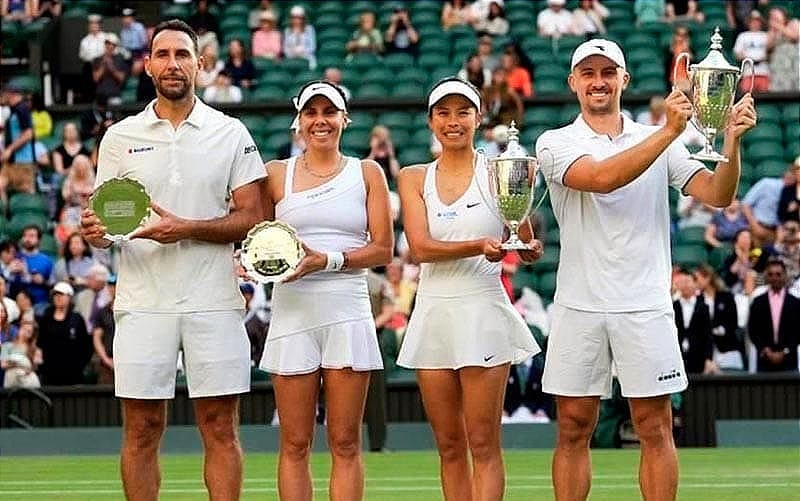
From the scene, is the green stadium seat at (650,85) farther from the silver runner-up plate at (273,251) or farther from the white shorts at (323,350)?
the silver runner-up plate at (273,251)

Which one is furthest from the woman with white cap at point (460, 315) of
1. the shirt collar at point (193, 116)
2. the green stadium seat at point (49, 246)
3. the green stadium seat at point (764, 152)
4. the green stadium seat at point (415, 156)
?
the green stadium seat at point (764, 152)

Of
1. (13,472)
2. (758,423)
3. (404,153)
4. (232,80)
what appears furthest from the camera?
(232,80)

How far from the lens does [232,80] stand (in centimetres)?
2188

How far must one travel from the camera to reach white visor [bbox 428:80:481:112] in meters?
8.68

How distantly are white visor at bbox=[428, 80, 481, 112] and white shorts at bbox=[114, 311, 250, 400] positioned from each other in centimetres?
130

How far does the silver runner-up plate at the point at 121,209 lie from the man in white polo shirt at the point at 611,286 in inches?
66.9

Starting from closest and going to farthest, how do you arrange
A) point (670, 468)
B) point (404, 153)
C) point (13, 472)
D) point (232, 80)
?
1. point (670, 468)
2. point (13, 472)
3. point (404, 153)
4. point (232, 80)

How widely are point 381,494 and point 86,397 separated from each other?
5157mm

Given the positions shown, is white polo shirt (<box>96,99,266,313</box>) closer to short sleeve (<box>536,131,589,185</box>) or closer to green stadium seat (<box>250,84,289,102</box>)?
short sleeve (<box>536,131,589,185</box>)

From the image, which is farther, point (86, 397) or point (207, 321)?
point (86, 397)

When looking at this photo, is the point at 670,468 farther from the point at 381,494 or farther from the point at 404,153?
the point at 404,153

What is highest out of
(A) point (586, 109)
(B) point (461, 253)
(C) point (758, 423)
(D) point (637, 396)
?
(A) point (586, 109)

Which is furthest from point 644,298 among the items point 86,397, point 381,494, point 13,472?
point 86,397

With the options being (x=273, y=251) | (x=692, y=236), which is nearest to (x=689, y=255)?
(x=692, y=236)
